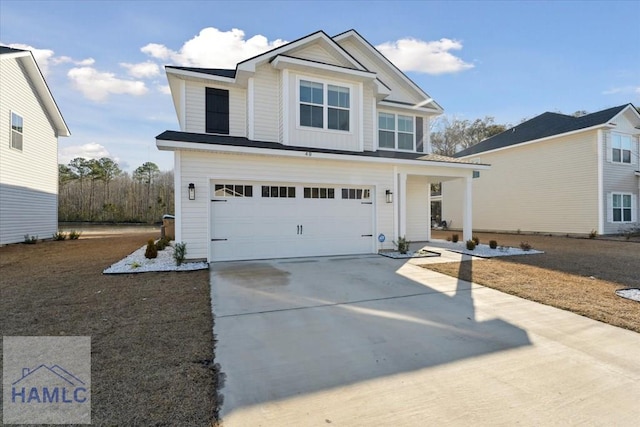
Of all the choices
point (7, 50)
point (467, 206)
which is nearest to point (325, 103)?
point (467, 206)

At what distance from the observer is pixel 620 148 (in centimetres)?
1716

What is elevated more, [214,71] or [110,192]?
[214,71]

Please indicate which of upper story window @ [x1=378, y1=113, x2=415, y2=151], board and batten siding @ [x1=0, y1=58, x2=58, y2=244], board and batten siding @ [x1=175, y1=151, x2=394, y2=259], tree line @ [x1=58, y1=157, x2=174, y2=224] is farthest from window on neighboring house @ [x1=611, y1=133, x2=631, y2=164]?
tree line @ [x1=58, y1=157, x2=174, y2=224]

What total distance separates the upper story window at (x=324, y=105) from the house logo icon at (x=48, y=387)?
8581 millimetres

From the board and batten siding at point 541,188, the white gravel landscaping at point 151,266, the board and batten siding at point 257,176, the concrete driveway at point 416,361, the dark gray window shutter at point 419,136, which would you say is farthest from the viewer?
the board and batten siding at point 541,188

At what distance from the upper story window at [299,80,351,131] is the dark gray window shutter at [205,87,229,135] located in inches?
102

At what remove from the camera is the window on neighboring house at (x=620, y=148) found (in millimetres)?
16875

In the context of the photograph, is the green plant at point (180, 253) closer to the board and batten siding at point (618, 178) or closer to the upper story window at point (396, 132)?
the upper story window at point (396, 132)

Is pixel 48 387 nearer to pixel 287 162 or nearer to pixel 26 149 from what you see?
pixel 287 162

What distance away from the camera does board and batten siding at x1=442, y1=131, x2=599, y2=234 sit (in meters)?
16.7

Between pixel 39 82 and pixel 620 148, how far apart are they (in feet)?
96.0

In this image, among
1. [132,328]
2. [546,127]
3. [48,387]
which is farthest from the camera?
[546,127]

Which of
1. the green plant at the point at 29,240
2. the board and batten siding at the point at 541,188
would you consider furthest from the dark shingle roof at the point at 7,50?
the board and batten siding at the point at 541,188

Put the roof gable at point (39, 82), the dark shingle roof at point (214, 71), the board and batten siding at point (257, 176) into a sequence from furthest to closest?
the roof gable at point (39, 82) < the dark shingle roof at point (214, 71) < the board and batten siding at point (257, 176)
